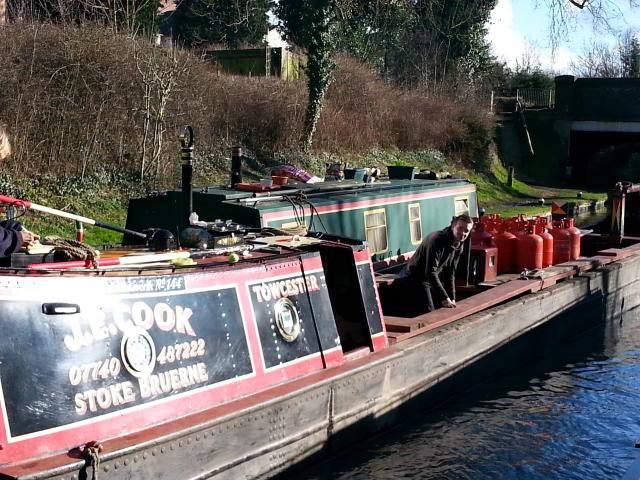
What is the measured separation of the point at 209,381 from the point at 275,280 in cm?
114

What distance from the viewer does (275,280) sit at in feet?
23.3

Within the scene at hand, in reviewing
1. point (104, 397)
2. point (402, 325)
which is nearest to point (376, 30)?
point (402, 325)

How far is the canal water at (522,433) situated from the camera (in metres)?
7.76

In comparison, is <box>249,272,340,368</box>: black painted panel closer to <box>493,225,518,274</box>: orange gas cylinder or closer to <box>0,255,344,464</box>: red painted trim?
A: <box>0,255,344,464</box>: red painted trim

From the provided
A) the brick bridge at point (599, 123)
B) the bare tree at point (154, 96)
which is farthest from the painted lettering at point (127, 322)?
the brick bridge at point (599, 123)

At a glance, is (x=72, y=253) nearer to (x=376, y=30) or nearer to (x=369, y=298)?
(x=369, y=298)

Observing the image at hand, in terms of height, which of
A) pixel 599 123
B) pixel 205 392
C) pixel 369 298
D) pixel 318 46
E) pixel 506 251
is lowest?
pixel 205 392

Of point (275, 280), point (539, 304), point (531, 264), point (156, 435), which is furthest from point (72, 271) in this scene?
point (531, 264)

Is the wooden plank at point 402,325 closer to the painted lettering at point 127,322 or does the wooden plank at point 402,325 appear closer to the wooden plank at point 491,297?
the wooden plank at point 491,297

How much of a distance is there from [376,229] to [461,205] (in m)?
2.87

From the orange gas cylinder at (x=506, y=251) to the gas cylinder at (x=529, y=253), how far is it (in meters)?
0.07

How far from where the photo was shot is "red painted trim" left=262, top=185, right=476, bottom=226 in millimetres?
10125

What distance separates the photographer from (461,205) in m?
14.5

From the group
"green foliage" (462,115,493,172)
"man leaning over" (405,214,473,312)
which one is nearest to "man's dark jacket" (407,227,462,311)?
"man leaning over" (405,214,473,312)
